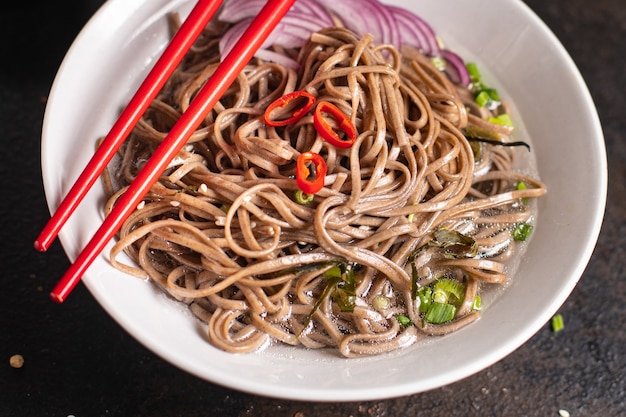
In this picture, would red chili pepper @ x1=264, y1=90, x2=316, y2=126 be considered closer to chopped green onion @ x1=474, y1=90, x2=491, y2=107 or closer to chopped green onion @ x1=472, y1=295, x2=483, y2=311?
chopped green onion @ x1=474, y1=90, x2=491, y2=107

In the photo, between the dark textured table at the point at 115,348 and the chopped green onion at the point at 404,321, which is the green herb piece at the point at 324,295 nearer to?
the chopped green onion at the point at 404,321

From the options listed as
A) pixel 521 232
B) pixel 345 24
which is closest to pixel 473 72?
pixel 345 24

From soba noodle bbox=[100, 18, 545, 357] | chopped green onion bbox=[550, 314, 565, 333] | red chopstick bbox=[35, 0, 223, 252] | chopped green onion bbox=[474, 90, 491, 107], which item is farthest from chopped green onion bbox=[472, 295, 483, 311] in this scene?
red chopstick bbox=[35, 0, 223, 252]

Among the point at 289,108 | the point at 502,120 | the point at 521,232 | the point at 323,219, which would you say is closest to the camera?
the point at 323,219

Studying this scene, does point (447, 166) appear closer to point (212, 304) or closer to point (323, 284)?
point (323, 284)

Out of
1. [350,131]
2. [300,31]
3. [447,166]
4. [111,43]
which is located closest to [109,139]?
[111,43]

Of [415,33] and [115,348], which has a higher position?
[415,33]

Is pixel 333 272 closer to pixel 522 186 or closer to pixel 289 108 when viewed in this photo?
pixel 289 108
